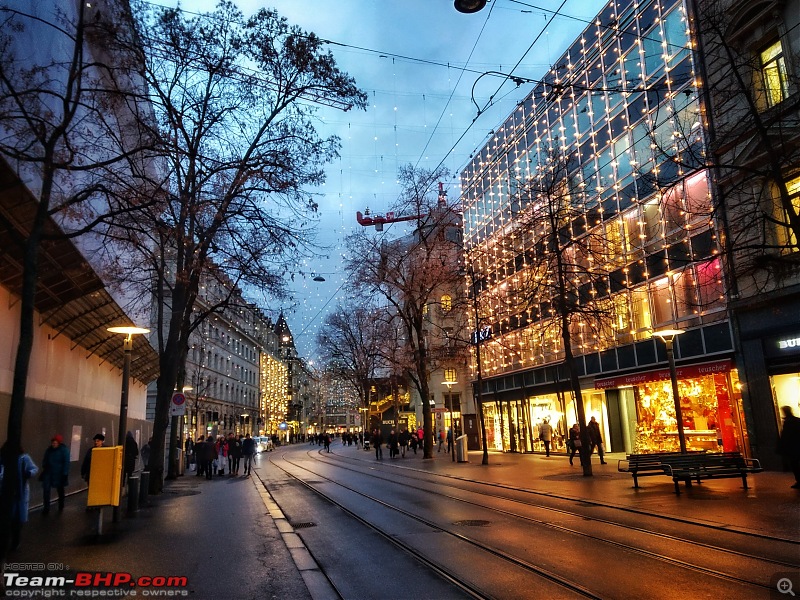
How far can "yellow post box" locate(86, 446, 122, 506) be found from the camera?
10695 millimetres

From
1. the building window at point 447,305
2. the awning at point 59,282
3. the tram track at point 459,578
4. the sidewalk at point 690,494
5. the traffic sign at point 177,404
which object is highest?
the building window at point 447,305

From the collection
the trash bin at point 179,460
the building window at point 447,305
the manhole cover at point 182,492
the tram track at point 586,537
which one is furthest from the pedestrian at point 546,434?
the trash bin at point 179,460

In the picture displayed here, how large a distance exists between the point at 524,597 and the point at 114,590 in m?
4.57

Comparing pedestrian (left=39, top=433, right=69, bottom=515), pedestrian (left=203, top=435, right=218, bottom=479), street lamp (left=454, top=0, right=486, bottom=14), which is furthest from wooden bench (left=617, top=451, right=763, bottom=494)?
pedestrian (left=203, top=435, right=218, bottom=479)

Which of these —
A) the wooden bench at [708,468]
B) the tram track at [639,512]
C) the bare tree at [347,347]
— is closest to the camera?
Answer: the tram track at [639,512]

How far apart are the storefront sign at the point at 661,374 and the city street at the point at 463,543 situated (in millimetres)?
4297

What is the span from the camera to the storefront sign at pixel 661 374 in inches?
789

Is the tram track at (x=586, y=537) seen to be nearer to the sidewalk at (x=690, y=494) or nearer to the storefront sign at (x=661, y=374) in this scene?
the sidewalk at (x=690, y=494)

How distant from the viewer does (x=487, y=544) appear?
9.15 m

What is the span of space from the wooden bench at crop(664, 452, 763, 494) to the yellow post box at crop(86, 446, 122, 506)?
38.4 ft

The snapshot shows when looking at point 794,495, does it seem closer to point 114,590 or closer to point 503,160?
point 114,590

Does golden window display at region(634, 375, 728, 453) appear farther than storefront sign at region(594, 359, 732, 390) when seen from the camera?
Yes

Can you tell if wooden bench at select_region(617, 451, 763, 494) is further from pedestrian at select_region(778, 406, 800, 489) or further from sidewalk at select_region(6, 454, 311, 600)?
sidewalk at select_region(6, 454, 311, 600)

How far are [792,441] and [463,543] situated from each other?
8790 mm
